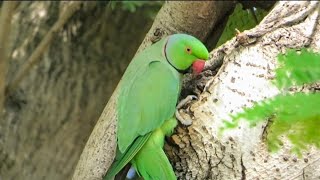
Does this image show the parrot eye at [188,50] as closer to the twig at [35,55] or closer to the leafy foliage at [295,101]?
the leafy foliage at [295,101]

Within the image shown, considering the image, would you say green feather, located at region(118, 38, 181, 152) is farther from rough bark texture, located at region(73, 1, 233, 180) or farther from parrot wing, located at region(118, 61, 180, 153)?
rough bark texture, located at region(73, 1, 233, 180)

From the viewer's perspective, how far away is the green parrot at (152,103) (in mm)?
1145

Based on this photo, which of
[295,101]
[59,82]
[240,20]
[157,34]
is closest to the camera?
[295,101]

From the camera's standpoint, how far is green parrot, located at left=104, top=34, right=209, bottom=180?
45.1 inches

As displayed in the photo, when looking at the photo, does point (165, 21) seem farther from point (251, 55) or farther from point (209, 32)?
point (251, 55)

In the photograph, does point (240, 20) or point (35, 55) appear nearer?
point (240, 20)

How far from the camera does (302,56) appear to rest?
2.40 feet

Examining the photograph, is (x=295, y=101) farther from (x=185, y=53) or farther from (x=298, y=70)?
(x=185, y=53)

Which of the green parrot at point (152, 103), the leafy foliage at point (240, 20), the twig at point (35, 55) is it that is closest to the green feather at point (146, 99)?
the green parrot at point (152, 103)

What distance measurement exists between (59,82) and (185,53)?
2.67 ft

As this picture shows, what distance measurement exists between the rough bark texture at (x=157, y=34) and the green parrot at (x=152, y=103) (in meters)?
0.14

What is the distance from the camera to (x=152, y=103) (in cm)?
119

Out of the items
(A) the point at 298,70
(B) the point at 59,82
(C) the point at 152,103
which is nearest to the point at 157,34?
(C) the point at 152,103

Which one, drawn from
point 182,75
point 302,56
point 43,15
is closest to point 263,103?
point 302,56
